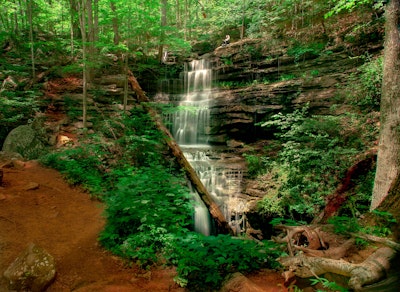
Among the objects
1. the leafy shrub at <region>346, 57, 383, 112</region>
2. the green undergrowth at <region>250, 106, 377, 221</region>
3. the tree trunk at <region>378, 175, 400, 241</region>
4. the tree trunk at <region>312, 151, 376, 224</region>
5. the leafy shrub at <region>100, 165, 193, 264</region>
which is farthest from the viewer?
the leafy shrub at <region>346, 57, 383, 112</region>

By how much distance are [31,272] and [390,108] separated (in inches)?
247

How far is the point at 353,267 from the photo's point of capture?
8.36 ft

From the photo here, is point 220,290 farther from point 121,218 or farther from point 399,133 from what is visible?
point 399,133

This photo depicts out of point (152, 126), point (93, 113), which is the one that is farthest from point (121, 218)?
point (93, 113)

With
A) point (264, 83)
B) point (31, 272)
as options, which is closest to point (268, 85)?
point (264, 83)

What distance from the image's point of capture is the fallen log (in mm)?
2260

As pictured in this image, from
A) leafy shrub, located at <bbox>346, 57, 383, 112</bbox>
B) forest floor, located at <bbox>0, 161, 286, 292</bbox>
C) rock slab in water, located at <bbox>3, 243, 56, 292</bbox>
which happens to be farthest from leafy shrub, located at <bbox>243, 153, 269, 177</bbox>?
rock slab in water, located at <bbox>3, 243, 56, 292</bbox>

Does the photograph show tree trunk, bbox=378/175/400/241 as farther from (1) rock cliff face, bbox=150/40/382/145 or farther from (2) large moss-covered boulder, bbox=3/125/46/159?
(2) large moss-covered boulder, bbox=3/125/46/159

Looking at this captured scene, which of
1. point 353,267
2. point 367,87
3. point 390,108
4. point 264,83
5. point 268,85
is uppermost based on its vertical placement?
point 264,83

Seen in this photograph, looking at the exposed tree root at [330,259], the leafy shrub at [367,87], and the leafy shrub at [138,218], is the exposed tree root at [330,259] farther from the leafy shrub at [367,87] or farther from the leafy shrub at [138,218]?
the leafy shrub at [367,87]

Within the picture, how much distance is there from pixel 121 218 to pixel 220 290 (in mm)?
1952

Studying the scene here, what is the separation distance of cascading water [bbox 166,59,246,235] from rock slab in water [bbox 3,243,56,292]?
15.9 ft

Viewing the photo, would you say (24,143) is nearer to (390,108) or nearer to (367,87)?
(390,108)

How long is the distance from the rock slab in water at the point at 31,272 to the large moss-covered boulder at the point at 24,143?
19.3 feet
